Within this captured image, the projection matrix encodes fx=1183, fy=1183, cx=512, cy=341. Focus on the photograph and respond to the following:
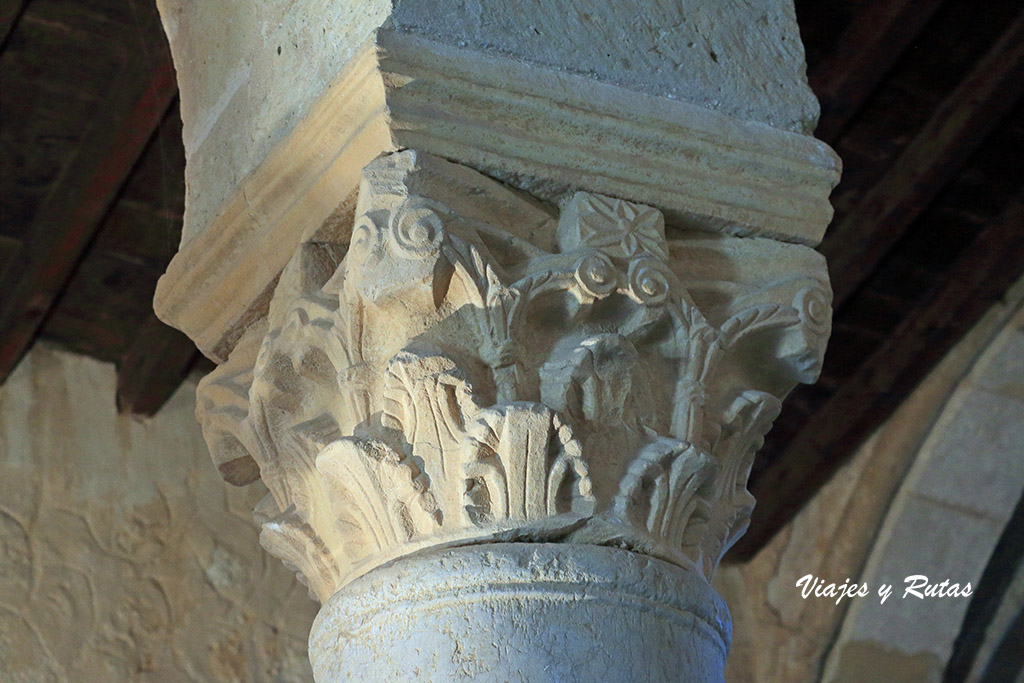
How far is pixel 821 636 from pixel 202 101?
9.56ft

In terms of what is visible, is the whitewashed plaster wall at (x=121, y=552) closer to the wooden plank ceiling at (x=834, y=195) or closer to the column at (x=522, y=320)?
the wooden plank ceiling at (x=834, y=195)

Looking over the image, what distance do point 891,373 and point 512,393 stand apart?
270 cm

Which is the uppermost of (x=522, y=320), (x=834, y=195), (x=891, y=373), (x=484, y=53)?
(x=484, y=53)

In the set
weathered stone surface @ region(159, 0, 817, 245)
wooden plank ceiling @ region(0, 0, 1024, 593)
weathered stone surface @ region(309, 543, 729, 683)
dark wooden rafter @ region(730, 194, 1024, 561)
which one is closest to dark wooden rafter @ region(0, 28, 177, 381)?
wooden plank ceiling @ region(0, 0, 1024, 593)

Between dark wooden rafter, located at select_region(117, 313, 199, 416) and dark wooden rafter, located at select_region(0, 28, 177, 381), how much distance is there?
29cm

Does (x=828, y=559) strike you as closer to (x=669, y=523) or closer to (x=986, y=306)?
(x=986, y=306)

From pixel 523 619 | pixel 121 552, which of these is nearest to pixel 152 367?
pixel 121 552

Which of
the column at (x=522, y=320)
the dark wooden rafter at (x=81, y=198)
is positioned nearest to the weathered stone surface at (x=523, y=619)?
the column at (x=522, y=320)

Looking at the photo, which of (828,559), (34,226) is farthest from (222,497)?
(828,559)

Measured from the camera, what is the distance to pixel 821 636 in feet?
13.1

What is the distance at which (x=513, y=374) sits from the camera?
4.75 feet

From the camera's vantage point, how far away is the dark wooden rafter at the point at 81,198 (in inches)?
116

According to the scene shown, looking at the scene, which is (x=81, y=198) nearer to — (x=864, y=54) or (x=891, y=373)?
(x=864, y=54)

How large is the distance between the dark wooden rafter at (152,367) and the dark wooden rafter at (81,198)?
29 cm
